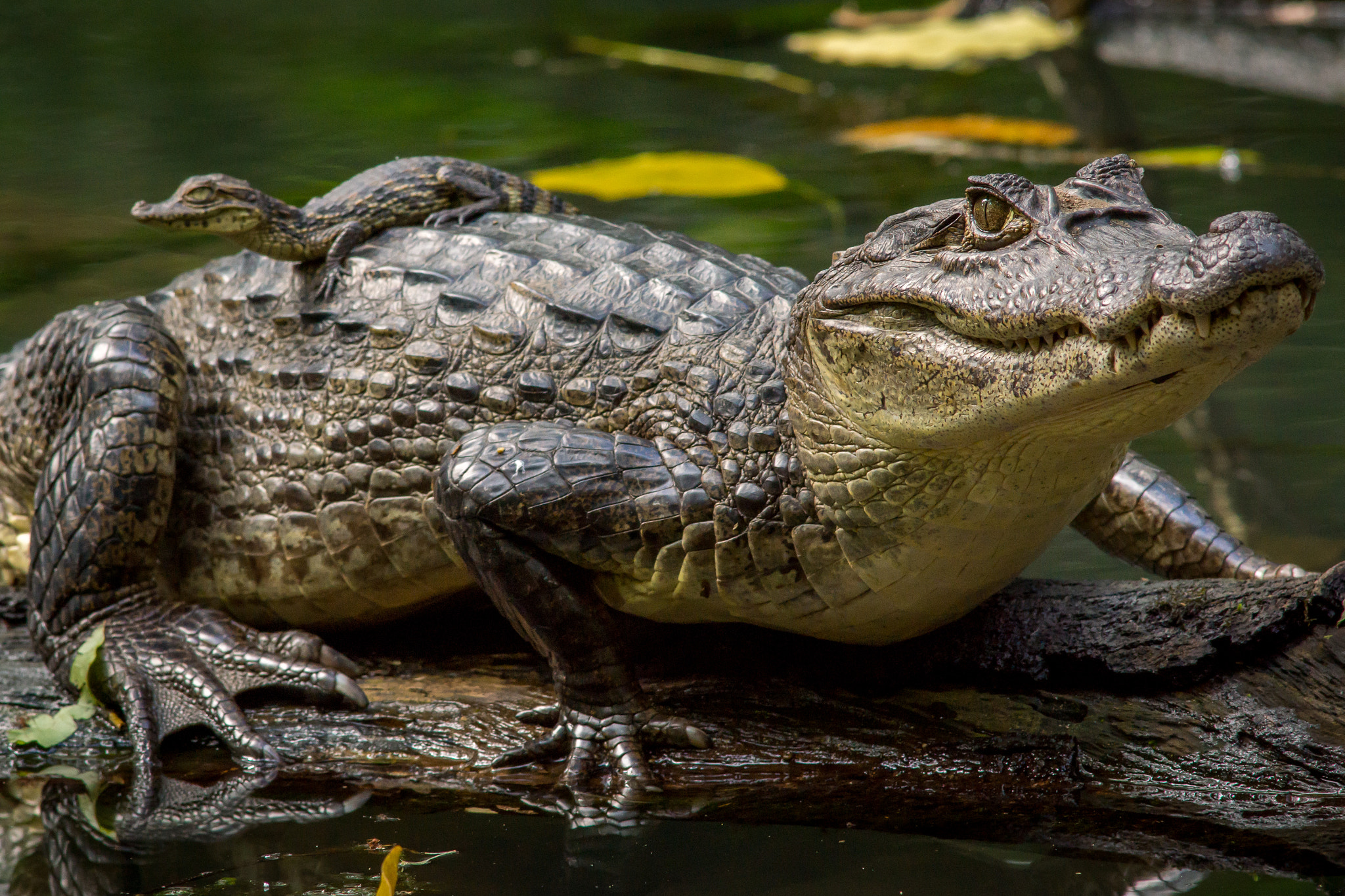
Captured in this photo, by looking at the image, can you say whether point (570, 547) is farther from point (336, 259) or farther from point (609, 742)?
point (336, 259)

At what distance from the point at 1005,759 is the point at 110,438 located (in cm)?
232

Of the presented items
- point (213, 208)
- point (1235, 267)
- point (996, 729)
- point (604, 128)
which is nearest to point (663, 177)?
point (604, 128)

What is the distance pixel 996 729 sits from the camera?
2.98 m

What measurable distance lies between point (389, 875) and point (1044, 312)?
5.27 feet

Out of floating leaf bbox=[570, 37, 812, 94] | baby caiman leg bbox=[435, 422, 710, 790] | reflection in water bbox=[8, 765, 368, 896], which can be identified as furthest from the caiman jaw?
floating leaf bbox=[570, 37, 812, 94]

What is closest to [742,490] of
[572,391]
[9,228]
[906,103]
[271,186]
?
[572,391]

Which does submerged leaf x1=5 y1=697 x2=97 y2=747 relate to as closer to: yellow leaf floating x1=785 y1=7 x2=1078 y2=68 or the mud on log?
the mud on log

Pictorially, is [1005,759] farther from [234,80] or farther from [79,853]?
[234,80]

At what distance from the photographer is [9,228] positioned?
26.1 feet

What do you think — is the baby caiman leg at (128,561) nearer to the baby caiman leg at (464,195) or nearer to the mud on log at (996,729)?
the mud on log at (996,729)

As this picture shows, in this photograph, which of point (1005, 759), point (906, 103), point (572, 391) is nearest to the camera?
point (1005, 759)

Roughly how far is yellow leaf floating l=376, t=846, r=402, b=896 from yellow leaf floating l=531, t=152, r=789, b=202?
5.01m

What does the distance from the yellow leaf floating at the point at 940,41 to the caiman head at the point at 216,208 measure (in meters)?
9.24

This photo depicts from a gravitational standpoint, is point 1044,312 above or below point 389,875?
above
